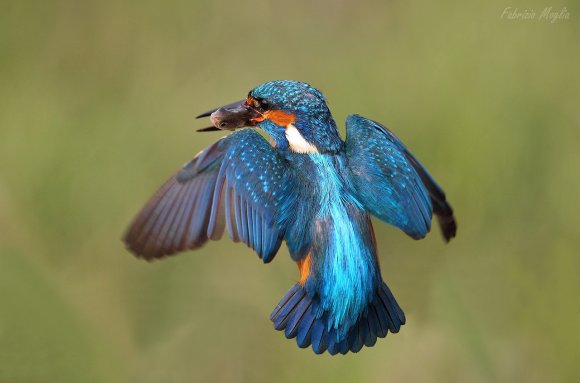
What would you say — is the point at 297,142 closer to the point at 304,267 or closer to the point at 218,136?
the point at 304,267

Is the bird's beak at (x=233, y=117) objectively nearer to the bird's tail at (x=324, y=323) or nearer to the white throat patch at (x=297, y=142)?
the white throat patch at (x=297, y=142)

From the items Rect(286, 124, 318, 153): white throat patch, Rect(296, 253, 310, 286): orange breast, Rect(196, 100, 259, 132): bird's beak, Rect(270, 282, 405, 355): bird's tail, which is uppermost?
Rect(196, 100, 259, 132): bird's beak

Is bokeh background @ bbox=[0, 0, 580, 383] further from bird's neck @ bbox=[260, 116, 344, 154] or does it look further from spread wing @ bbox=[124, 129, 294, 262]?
bird's neck @ bbox=[260, 116, 344, 154]

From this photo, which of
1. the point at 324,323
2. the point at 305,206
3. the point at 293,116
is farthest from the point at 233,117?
the point at 324,323

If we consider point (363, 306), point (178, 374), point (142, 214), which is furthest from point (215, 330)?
point (363, 306)

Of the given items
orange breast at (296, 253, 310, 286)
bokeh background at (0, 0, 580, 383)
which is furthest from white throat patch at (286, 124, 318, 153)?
bokeh background at (0, 0, 580, 383)

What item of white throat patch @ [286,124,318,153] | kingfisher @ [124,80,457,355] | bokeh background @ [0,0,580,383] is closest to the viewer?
kingfisher @ [124,80,457,355]
